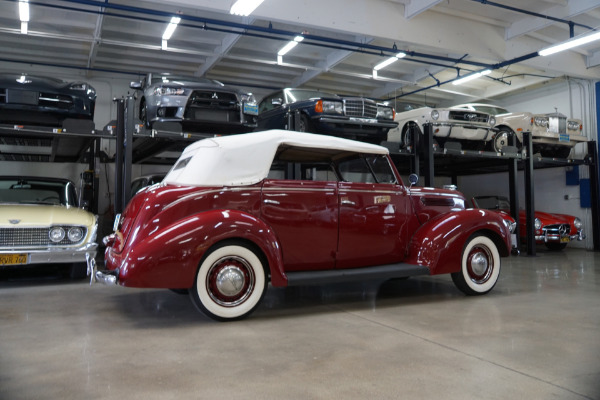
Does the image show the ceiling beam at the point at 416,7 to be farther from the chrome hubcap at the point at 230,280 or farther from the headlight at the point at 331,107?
the chrome hubcap at the point at 230,280

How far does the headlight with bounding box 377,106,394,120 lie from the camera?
8.06 m

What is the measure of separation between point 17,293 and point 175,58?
797 cm

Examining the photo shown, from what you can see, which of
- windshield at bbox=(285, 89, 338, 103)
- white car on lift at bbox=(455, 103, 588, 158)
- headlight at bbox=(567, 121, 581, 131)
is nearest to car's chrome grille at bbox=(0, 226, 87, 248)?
windshield at bbox=(285, 89, 338, 103)

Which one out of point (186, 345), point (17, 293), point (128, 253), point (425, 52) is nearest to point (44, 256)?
point (17, 293)

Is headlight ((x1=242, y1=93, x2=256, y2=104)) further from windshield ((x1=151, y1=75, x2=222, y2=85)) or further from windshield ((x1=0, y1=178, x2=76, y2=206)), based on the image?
windshield ((x1=0, y1=178, x2=76, y2=206))

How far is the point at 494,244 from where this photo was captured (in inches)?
202

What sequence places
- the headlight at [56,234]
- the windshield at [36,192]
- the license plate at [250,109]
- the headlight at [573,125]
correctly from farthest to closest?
the headlight at [573,125] → the license plate at [250,109] → the windshield at [36,192] → the headlight at [56,234]

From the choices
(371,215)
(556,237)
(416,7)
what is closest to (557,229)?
(556,237)

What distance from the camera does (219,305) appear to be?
12.4 feet

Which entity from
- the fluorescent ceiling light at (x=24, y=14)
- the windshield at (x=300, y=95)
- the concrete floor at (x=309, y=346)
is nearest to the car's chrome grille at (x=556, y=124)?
the windshield at (x=300, y=95)

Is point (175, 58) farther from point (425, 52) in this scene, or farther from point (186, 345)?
point (186, 345)

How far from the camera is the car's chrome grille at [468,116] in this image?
359 inches

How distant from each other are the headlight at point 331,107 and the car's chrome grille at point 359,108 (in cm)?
9

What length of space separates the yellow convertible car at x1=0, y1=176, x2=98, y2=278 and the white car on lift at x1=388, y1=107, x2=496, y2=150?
19.6 feet
